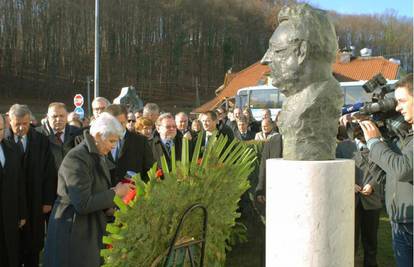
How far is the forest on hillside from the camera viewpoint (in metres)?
46.4

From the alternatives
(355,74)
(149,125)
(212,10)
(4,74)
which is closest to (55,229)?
(149,125)

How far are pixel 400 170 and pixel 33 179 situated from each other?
3774mm

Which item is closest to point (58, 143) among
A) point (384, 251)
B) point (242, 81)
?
point (384, 251)

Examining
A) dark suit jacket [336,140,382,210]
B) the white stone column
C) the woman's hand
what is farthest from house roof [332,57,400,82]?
the white stone column

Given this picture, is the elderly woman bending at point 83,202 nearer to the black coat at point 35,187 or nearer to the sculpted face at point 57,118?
the black coat at point 35,187

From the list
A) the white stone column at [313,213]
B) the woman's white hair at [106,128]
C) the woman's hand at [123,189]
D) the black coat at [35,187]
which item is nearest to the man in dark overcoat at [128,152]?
the black coat at [35,187]

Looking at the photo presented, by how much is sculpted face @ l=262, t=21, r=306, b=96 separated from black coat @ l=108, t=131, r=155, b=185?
2724 mm

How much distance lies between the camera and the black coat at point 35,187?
17.0ft

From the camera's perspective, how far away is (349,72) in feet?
115

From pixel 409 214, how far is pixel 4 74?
45.6 m

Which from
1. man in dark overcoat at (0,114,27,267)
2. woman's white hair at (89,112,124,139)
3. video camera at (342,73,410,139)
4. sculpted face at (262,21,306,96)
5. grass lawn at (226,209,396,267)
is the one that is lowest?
grass lawn at (226,209,396,267)

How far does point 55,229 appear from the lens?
3549 mm

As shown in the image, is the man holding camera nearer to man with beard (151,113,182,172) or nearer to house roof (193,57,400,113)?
man with beard (151,113,182,172)

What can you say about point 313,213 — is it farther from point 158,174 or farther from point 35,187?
point 35,187
